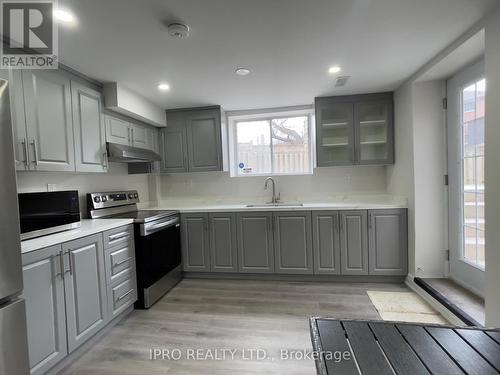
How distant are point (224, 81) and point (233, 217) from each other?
1.62 m

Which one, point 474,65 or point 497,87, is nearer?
point 497,87

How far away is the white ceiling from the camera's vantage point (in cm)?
154

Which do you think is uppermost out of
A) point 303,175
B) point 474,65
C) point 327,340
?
point 474,65

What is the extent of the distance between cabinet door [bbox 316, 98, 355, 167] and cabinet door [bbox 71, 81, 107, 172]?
2568 millimetres

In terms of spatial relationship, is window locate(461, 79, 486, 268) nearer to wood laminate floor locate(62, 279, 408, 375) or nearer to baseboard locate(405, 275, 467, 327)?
baseboard locate(405, 275, 467, 327)

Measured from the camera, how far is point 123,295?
237 centimetres

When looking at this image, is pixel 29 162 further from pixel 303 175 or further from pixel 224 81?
pixel 303 175

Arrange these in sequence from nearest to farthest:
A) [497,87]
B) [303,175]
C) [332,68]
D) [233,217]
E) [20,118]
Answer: [497,87], [20,118], [332,68], [233,217], [303,175]

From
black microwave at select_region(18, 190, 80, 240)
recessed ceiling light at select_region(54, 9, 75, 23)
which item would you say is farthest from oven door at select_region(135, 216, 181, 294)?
recessed ceiling light at select_region(54, 9, 75, 23)

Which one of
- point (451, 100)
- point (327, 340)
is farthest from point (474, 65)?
point (327, 340)

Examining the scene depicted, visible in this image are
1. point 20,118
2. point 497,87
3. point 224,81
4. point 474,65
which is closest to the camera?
point 497,87

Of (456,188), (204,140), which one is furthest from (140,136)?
(456,188)

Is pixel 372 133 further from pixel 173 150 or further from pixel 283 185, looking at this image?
pixel 173 150

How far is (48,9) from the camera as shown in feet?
4.87
